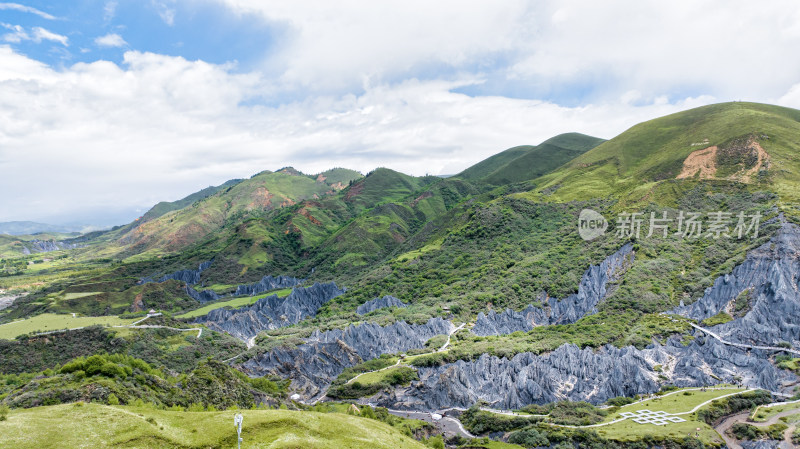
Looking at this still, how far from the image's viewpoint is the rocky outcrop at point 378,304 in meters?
138

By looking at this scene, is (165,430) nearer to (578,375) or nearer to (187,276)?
(578,375)

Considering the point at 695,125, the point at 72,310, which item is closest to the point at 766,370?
the point at 695,125

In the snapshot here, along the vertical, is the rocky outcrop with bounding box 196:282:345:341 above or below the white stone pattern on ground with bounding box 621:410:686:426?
above

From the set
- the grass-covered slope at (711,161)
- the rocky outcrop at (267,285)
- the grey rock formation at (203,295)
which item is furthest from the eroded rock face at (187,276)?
the grass-covered slope at (711,161)

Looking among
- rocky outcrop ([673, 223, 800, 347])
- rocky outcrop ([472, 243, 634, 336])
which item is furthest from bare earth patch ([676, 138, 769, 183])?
rocky outcrop ([472, 243, 634, 336])

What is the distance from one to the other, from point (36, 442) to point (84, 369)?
68.5 feet

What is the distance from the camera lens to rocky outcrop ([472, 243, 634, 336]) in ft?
373

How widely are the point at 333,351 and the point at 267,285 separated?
9163 centimetres

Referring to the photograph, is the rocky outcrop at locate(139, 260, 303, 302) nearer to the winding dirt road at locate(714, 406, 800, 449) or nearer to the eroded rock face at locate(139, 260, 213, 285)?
the eroded rock face at locate(139, 260, 213, 285)

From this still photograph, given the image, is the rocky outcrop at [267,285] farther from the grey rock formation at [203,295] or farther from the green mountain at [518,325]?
the green mountain at [518,325]

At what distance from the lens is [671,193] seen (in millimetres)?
143250

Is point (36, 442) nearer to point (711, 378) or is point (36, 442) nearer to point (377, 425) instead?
point (377, 425)

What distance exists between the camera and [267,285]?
186 meters

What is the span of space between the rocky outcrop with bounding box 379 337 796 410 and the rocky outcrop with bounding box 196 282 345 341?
2585 inches
